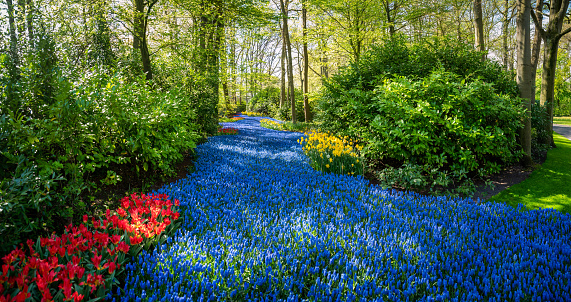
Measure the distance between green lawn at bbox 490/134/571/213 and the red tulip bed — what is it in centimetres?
542

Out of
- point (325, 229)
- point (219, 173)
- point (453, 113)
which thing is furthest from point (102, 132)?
point (453, 113)

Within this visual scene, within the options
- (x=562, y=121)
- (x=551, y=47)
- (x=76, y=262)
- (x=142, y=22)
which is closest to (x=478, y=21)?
(x=551, y=47)

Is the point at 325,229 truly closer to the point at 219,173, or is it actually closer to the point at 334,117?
the point at 219,173

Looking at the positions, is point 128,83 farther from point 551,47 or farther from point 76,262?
point 551,47

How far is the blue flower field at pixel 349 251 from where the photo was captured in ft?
6.36

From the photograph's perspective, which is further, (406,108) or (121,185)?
(406,108)

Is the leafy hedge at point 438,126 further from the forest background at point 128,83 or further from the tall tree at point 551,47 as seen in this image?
the tall tree at point 551,47

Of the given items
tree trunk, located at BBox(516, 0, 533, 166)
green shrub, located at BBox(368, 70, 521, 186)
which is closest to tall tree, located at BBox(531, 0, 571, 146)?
tree trunk, located at BBox(516, 0, 533, 166)

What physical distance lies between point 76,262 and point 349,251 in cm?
210

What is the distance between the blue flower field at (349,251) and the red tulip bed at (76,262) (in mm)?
149

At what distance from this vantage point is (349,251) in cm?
242

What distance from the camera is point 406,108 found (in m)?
4.71

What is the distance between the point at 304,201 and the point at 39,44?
A: 11.2 ft

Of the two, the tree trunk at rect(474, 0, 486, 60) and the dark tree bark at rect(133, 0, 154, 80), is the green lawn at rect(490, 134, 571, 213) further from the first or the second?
the dark tree bark at rect(133, 0, 154, 80)
